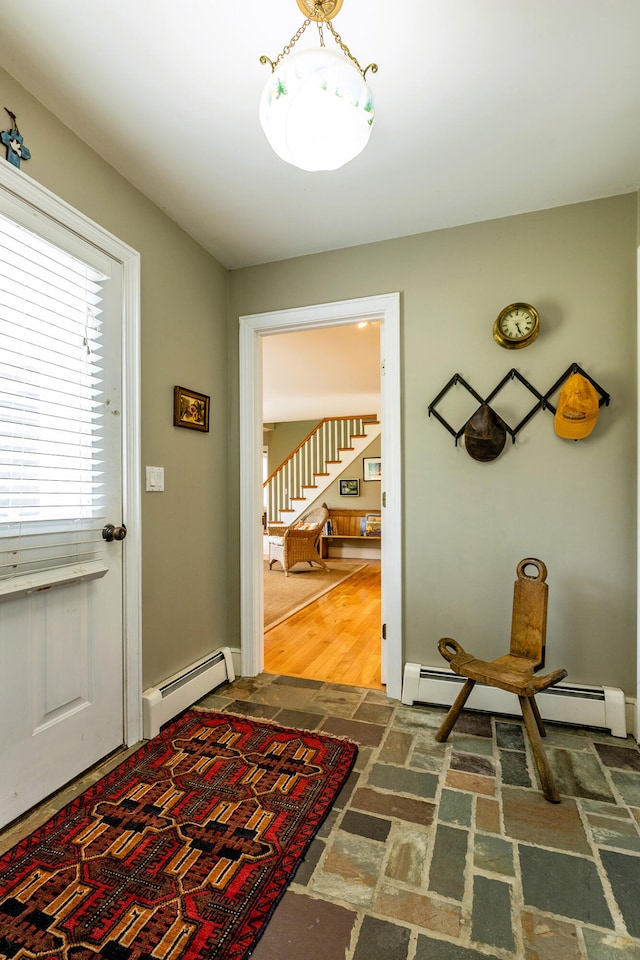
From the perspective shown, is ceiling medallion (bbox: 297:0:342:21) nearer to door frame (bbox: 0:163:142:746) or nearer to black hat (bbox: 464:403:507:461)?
door frame (bbox: 0:163:142:746)

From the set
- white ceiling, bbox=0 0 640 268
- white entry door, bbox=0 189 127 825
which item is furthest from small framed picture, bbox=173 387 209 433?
white ceiling, bbox=0 0 640 268

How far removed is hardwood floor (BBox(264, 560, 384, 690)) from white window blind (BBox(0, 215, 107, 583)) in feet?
5.42

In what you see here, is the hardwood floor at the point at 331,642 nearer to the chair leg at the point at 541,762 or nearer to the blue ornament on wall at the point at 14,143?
the chair leg at the point at 541,762

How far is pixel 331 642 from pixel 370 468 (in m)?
5.44

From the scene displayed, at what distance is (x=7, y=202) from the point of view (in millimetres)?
1531

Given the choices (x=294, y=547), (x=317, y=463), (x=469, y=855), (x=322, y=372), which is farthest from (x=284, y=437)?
(x=469, y=855)

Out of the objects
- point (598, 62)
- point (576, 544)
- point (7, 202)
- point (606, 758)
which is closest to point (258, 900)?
point (606, 758)

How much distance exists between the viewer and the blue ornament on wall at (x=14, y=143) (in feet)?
5.00

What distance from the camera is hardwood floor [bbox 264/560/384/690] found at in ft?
9.51

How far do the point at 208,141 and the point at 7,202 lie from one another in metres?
0.79

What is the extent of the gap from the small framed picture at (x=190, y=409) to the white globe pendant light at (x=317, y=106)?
4.46 ft

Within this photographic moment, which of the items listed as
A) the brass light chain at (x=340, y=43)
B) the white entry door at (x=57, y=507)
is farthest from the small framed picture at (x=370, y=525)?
the brass light chain at (x=340, y=43)

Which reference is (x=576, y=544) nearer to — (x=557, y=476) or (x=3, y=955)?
(x=557, y=476)

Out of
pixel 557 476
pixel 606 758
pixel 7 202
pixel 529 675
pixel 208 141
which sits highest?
pixel 208 141
